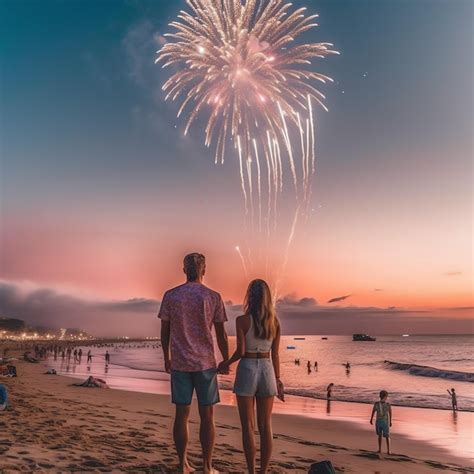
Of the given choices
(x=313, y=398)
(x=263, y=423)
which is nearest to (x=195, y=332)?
(x=263, y=423)

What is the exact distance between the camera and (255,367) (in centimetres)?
495

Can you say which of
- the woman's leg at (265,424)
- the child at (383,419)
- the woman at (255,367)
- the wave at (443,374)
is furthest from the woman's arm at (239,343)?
the wave at (443,374)

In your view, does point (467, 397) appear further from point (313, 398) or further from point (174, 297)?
point (174, 297)

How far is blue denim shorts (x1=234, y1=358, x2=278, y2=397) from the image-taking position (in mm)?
4914

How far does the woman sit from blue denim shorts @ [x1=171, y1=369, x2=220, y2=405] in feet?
0.84

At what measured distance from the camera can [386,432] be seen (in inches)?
456

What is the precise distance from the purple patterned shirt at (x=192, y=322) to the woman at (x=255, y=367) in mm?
298

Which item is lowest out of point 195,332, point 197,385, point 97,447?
point 97,447

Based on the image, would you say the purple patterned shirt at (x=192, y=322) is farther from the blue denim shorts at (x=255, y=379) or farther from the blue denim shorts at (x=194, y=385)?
the blue denim shorts at (x=255, y=379)

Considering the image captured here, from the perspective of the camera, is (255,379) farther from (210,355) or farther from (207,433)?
(207,433)

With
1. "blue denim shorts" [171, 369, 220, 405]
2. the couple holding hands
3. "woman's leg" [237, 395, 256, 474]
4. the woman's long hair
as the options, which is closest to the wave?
"woman's leg" [237, 395, 256, 474]

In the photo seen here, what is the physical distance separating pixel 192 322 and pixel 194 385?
681 mm

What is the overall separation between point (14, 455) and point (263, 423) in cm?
329

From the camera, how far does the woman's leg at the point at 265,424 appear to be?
499 centimetres
